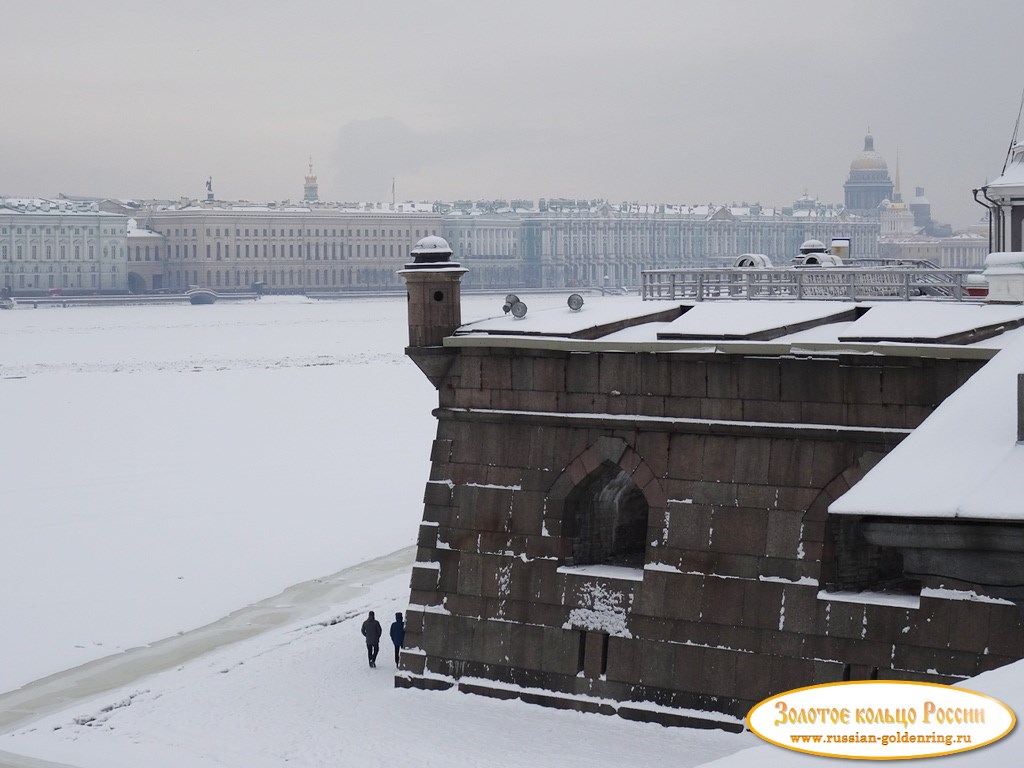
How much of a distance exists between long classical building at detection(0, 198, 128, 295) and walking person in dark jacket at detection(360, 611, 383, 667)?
11946 centimetres

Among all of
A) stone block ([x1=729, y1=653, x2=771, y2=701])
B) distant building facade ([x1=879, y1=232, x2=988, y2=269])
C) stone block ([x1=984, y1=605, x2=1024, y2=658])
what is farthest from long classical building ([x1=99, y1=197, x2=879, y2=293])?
stone block ([x1=984, y1=605, x2=1024, y2=658])

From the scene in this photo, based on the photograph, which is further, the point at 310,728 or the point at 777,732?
the point at 310,728

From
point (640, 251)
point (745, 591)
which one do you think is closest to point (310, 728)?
point (745, 591)

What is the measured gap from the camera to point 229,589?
18578 millimetres

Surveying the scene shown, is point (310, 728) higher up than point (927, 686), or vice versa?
point (927, 686)

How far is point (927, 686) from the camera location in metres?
5.66

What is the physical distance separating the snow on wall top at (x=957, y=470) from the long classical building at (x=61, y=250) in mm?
127606

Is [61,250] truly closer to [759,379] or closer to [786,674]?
[759,379]

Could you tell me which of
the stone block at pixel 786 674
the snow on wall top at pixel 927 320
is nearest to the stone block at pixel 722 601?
the stone block at pixel 786 674

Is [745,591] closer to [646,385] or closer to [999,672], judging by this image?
[646,385]

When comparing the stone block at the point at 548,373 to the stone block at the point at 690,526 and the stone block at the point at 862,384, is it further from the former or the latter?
the stone block at the point at 862,384

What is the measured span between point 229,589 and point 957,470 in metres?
13.8

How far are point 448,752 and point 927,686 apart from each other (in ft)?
20.8

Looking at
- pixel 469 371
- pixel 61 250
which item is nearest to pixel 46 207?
pixel 61 250
